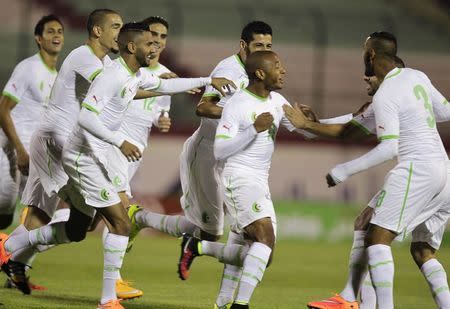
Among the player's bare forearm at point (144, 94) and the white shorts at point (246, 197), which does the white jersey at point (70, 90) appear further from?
the white shorts at point (246, 197)

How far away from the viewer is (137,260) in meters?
14.6

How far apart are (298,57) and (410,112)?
60.4 feet

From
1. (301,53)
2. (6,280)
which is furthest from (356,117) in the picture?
(301,53)

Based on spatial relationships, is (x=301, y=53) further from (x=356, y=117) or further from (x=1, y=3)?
(x=356, y=117)

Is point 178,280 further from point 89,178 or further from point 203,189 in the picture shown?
point 89,178

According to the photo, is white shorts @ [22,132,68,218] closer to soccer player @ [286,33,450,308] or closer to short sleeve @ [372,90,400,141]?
soccer player @ [286,33,450,308]

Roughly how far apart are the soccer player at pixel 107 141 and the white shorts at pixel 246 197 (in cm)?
83

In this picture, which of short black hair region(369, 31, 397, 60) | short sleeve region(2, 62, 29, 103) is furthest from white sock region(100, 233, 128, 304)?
short sleeve region(2, 62, 29, 103)

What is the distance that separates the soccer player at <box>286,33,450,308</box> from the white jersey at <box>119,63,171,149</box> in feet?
10.6

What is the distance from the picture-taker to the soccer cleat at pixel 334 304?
7.85 m

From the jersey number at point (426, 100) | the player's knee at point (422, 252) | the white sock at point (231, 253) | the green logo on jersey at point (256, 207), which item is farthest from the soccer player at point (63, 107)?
the player's knee at point (422, 252)

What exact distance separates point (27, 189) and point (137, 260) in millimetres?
5315

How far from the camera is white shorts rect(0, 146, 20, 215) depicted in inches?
410

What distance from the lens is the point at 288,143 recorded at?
20703 millimetres
